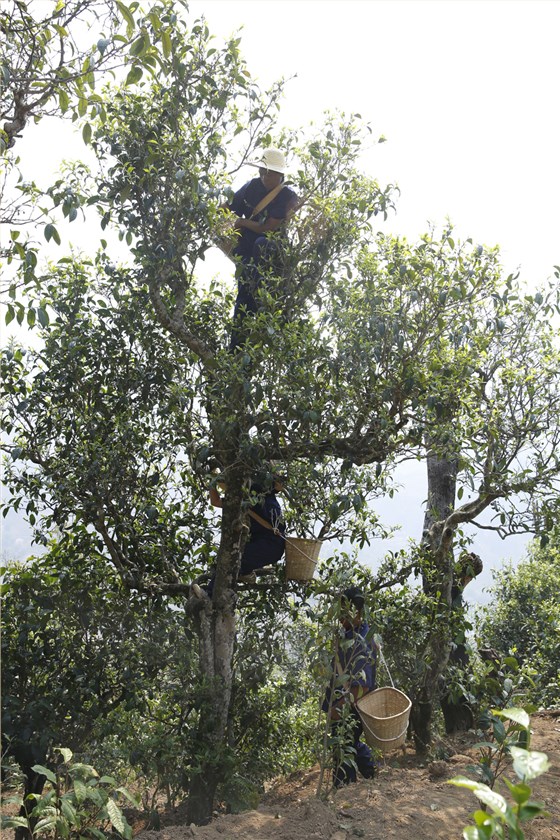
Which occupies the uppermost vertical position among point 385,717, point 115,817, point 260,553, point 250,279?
point 250,279

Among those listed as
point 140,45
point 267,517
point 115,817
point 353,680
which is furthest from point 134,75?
point 353,680

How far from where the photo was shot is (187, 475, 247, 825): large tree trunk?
16.5 feet

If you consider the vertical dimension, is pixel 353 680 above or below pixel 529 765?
above

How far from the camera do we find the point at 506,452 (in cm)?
532

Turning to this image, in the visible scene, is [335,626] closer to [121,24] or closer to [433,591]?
[433,591]

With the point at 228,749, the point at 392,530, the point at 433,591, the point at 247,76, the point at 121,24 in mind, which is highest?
the point at 247,76

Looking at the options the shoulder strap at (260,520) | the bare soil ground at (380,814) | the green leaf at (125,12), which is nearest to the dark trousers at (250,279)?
the shoulder strap at (260,520)

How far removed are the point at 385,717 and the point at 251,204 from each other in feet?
11.8

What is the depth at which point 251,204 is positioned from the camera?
5.77m

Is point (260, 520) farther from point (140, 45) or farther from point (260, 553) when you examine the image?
point (140, 45)

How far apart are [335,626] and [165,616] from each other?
1.48 m

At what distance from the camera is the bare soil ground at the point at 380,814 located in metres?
3.95

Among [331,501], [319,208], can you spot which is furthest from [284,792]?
[319,208]

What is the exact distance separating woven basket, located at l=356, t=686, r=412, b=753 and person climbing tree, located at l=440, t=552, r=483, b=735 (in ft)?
2.19
